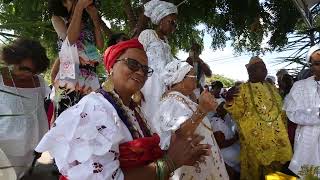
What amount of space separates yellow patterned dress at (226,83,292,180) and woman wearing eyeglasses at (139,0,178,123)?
1.03 metres

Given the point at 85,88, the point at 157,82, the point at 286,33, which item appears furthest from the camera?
the point at 286,33

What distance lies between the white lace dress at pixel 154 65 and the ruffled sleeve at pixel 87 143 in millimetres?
2328

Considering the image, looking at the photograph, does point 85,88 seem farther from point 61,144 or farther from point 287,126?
point 287,126

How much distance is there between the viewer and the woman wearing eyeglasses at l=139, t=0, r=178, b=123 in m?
4.29

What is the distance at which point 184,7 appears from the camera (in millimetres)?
6676

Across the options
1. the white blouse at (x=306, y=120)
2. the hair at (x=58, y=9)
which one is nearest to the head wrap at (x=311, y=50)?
the white blouse at (x=306, y=120)

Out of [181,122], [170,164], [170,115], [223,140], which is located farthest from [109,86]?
[223,140]

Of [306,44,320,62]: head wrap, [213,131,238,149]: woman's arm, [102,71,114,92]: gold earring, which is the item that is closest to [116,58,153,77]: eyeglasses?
[102,71,114,92]: gold earring

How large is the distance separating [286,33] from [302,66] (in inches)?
64.9

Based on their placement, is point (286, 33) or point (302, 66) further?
point (286, 33)

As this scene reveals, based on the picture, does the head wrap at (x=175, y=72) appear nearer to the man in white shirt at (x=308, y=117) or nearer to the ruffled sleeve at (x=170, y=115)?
the ruffled sleeve at (x=170, y=115)

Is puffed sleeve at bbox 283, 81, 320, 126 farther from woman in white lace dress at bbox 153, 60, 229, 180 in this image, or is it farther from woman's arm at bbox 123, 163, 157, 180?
woman's arm at bbox 123, 163, 157, 180

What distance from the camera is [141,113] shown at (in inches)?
89.6

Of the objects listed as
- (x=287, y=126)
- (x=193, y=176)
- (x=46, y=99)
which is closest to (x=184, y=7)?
(x=287, y=126)
